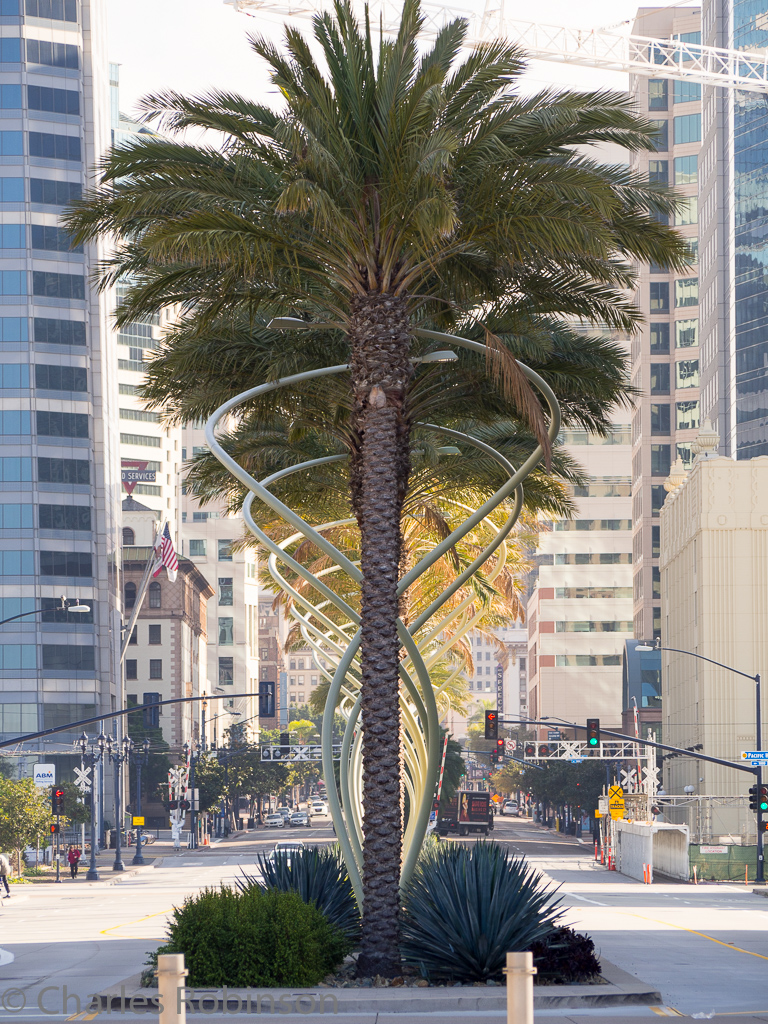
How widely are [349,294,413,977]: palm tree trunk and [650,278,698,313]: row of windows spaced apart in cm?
14060

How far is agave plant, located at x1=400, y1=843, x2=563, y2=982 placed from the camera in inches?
715

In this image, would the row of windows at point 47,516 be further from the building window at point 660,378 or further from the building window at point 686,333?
the building window at point 686,333

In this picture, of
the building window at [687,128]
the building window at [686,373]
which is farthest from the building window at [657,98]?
the building window at [686,373]

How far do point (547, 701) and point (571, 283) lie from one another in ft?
482

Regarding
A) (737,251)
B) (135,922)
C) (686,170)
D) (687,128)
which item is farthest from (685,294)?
(135,922)

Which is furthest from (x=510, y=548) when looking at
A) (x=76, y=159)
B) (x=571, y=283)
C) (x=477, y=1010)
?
(x=76, y=159)

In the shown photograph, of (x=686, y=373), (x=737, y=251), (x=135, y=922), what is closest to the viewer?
(x=135, y=922)

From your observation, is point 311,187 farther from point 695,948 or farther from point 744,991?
point 695,948

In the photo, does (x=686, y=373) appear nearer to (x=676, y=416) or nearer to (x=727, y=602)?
(x=676, y=416)

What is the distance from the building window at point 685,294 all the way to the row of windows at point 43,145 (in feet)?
232

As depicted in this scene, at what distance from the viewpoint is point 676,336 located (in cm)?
15950

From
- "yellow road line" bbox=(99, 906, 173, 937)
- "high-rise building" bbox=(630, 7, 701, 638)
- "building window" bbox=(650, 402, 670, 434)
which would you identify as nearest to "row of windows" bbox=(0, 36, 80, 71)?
"high-rise building" bbox=(630, 7, 701, 638)

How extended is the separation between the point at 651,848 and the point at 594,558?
109 m

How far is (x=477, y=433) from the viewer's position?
3162 cm
